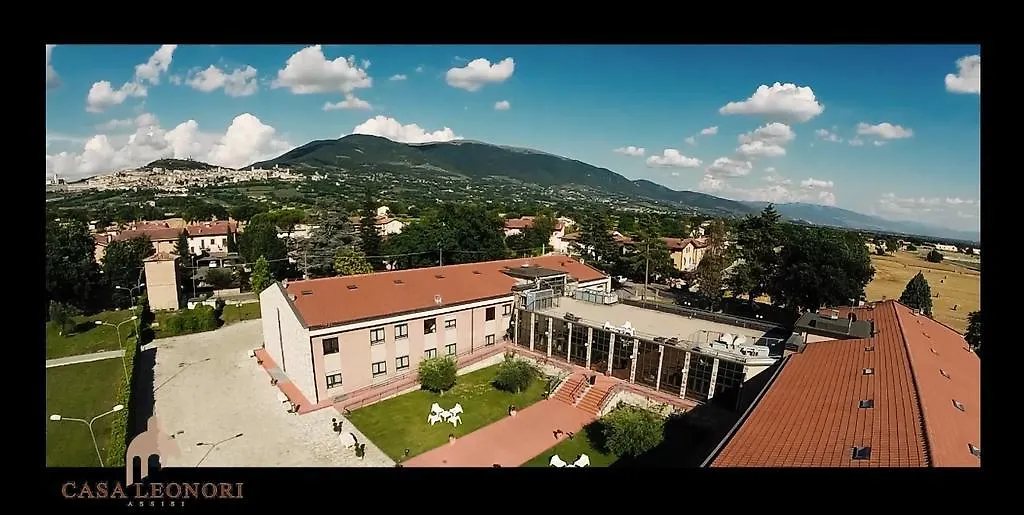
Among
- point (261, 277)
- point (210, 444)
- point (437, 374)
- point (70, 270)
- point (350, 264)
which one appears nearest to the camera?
point (210, 444)

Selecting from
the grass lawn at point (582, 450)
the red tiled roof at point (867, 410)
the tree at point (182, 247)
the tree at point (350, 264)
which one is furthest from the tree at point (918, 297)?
the tree at point (182, 247)

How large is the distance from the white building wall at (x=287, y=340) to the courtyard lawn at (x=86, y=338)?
905 cm

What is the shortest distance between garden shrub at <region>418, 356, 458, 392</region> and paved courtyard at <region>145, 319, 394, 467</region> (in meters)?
3.55

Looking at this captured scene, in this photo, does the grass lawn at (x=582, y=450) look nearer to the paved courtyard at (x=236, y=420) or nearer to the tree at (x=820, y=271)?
the paved courtyard at (x=236, y=420)

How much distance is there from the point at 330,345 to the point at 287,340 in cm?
321

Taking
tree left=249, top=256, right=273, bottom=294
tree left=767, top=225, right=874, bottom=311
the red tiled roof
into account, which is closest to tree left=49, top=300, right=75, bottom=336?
tree left=249, top=256, right=273, bottom=294

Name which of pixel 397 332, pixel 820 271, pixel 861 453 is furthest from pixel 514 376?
pixel 820 271

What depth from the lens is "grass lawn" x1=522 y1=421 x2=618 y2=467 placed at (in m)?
15.2

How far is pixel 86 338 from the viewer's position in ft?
93.2

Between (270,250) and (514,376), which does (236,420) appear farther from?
(270,250)

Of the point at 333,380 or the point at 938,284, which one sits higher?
the point at 938,284
